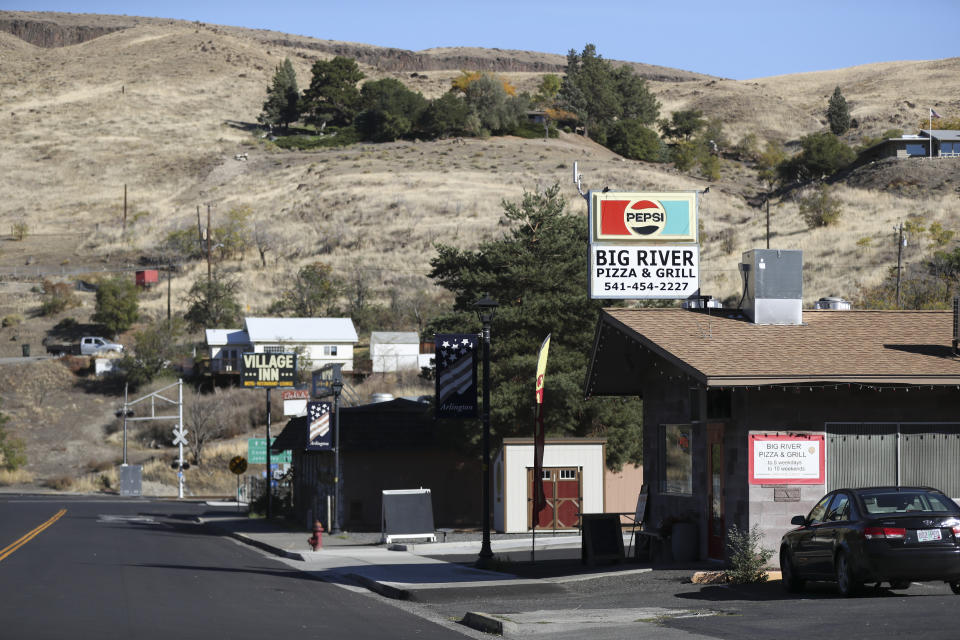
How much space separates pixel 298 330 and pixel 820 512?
7379 centimetres

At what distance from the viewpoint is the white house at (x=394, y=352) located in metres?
86.5

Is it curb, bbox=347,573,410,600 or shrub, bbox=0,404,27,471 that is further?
shrub, bbox=0,404,27,471

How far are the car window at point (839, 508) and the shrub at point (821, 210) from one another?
77.7 metres

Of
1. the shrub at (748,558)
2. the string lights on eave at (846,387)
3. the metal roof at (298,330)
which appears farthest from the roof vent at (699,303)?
the metal roof at (298,330)

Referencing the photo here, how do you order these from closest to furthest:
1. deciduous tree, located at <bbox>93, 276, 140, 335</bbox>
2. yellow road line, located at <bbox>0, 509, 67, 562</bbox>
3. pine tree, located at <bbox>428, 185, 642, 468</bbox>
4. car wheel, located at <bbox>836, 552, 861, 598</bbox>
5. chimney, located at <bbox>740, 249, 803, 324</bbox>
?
car wheel, located at <bbox>836, 552, 861, 598</bbox>, chimney, located at <bbox>740, 249, 803, 324</bbox>, yellow road line, located at <bbox>0, 509, 67, 562</bbox>, pine tree, located at <bbox>428, 185, 642, 468</bbox>, deciduous tree, located at <bbox>93, 276, 140, 335</bbox>

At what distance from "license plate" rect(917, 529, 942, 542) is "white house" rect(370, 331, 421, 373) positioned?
235ft

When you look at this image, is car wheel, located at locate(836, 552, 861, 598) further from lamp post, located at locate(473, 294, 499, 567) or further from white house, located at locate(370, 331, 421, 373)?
white house, located at locate(370, 331, 421, 373)

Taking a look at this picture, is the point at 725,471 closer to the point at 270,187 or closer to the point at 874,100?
the point at 270,187

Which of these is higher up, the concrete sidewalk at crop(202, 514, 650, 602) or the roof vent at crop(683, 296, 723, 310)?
the roof vent at crop(683, 296, 723, 310)

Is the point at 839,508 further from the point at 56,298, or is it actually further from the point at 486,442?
the point at 56,298

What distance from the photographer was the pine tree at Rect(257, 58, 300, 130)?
531 ft

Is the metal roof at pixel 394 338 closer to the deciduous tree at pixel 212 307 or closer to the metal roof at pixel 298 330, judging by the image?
the metal roof at pixel 298 330

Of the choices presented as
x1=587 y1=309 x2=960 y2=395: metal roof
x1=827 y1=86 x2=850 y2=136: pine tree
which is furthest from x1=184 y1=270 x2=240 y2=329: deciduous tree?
x1=827 y1=86 x2=850 y2=136: pine tree

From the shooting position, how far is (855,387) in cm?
1967
